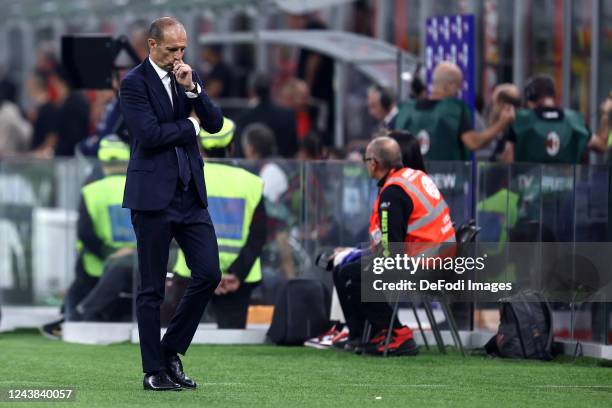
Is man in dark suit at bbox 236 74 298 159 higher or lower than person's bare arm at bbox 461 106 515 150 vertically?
lower

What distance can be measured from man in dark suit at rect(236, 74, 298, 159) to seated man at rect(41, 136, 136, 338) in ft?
13.3

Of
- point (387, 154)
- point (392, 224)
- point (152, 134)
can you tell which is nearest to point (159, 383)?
point (152, 134)

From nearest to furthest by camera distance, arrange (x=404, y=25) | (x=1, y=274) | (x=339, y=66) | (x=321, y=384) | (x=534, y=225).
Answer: (x=321, y=384)
(x=534, y=225)
(x=1, y=274)
(x=339, y=66)
(x=404, y=25)

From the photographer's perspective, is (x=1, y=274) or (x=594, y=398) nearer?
(x=594, y=398)

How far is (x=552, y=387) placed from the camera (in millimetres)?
10086

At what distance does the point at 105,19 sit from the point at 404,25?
4.97 meters

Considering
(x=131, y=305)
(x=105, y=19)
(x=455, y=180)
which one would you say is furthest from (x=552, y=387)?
(x=105, y=19)

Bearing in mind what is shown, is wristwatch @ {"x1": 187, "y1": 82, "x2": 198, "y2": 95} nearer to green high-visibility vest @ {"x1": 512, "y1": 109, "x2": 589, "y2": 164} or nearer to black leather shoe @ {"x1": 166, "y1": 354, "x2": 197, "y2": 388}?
black leather shoe @ {"x1": 166, "y1": 354, "x2": 197, "y2": 388}

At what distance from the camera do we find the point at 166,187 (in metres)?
9.45

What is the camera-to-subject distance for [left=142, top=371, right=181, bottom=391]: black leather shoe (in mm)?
9555

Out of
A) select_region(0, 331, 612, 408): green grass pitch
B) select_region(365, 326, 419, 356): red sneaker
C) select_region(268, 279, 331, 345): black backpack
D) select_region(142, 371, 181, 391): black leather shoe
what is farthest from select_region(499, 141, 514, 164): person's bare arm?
select_region(142, 371, 181, 391): black leather shoe

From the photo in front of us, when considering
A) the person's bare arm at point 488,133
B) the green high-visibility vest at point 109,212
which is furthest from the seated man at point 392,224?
the green high-visibility vest at point 109,212

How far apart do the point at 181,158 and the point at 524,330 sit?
10.8ft

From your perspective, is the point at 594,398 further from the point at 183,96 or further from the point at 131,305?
the point at 131,305
